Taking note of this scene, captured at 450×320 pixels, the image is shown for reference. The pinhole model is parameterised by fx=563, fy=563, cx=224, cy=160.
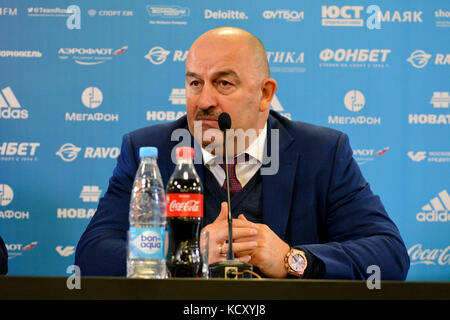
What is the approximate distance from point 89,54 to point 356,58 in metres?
1.78

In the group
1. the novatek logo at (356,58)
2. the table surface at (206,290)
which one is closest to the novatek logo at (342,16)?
the novatek logo at (356,58)

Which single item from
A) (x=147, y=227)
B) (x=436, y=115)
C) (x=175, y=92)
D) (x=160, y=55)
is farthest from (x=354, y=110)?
(x=147, y=227)

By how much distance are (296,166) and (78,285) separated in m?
1.41

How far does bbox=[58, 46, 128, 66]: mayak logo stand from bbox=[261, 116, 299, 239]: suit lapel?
182cm

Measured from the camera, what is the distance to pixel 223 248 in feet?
5.40

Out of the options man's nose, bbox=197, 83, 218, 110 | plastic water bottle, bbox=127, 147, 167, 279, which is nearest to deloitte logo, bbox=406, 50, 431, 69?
man's nose, bbox=197, 83, 218, 110

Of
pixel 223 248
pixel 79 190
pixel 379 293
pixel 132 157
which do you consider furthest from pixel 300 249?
pixel 79 190

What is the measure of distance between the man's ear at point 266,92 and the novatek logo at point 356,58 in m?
1.49

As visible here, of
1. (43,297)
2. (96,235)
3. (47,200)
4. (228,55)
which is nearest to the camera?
(43,297)

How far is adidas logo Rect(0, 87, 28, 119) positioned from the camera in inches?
144

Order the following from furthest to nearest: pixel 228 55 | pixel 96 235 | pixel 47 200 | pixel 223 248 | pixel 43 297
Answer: pixel 47 200
pixel 228 55
pixel 96 235
pixel 223 248
pixel 43 297

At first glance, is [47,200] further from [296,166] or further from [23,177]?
[296,166]

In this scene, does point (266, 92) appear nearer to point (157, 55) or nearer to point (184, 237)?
point (184, 237)

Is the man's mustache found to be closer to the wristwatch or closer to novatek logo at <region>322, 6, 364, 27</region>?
the wristwatch
